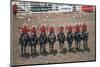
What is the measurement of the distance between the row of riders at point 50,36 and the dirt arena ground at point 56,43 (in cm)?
4

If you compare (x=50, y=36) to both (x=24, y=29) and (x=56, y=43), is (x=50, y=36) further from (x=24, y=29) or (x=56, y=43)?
(x=24, y=29)

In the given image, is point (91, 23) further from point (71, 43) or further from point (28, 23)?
point (28, 23)

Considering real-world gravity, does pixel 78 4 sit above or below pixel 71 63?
above

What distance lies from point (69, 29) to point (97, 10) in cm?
42

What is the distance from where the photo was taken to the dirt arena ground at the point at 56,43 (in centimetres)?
185

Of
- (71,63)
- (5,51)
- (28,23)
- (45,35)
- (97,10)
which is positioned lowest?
(71,63)

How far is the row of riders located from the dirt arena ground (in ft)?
0.13

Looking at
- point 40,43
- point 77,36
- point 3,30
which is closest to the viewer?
point 3,30

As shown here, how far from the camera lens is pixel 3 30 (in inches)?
71.7

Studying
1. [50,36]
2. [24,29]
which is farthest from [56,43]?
[24,29]

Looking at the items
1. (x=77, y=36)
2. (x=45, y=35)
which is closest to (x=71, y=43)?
(x=77, y=36)

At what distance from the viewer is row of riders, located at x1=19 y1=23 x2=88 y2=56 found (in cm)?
189

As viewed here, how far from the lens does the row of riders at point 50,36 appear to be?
1.89 metres

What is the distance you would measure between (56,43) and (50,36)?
99 millimetres
